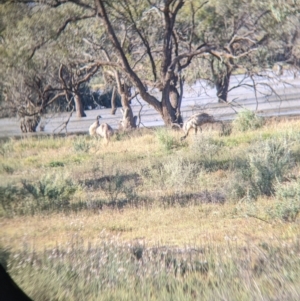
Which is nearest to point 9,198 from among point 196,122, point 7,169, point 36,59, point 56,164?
point 7,169

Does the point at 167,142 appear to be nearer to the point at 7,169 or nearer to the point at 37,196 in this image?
the point at 7,169

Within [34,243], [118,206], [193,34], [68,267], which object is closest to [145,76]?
[193,34]

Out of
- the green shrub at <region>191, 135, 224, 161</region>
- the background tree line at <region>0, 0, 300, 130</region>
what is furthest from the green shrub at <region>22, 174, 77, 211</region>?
the background tree line at <region>0, 0, 300, 130</region>

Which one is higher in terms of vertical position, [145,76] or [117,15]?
[117,15]

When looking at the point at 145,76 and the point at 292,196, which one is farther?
the point at 145,76

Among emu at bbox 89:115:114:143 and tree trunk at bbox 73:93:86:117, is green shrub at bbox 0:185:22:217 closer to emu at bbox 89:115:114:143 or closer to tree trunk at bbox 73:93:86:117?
emu at bbox 89:115:114:143

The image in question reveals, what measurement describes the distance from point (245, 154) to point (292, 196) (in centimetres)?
505

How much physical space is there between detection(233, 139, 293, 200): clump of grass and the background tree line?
359 inches

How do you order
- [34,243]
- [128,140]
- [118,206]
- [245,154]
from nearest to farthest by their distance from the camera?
[34,243] < [118,206] < [245,154] < [128,140]

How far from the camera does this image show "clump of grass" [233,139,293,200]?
36.1ft

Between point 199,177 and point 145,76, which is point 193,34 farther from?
point 199,177

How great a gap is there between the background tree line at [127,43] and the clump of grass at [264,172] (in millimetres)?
9126

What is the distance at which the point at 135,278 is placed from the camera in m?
6.04

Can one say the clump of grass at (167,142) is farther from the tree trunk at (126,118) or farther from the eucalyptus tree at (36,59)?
the tree trunk at (126,118)
